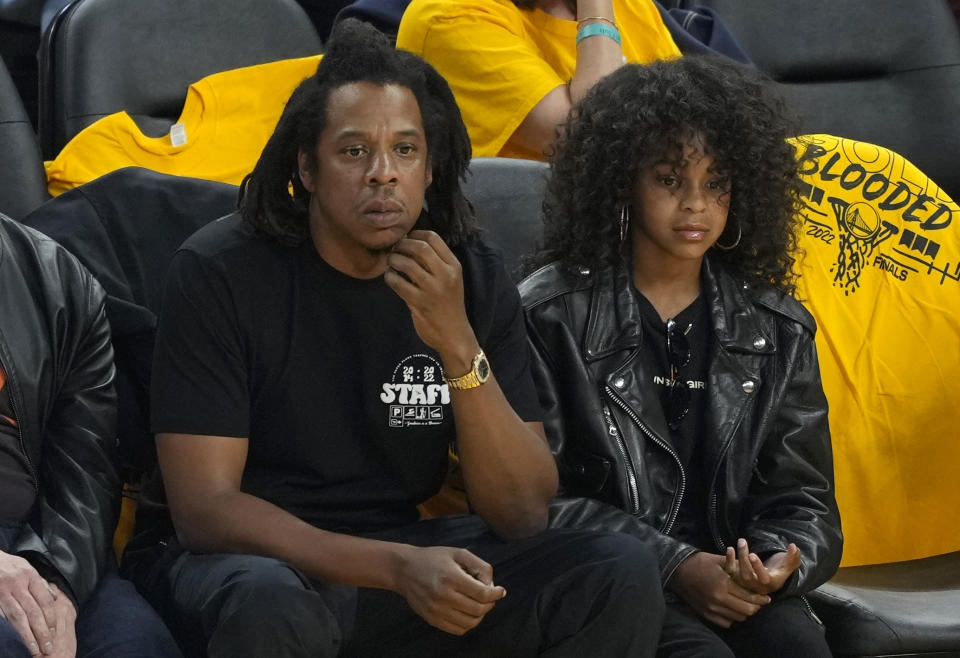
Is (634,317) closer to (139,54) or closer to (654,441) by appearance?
(654,441)

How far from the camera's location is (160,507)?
7.11 ft

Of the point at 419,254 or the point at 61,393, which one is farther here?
the point at 61,393

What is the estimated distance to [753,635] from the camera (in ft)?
6.93

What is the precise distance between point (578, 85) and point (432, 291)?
1.16 m

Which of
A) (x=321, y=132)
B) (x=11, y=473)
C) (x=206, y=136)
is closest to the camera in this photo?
(x=11, y=473)

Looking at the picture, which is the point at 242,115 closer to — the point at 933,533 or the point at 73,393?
the point at 73,393

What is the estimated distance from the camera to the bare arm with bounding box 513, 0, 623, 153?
9.77ft

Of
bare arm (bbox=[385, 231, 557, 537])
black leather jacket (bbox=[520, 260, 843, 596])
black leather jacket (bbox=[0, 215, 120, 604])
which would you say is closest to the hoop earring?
black leather jacket (bbox=[520, 260, 843, 596])

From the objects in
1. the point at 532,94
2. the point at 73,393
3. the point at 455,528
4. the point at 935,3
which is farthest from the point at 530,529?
the point at 935,3

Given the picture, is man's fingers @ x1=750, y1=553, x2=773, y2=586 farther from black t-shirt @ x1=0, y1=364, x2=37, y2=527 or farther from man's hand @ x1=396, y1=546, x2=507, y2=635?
black t-shirt @ x1=0, y1=364, x2=37, y2=527

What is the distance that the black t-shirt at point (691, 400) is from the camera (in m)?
2.31

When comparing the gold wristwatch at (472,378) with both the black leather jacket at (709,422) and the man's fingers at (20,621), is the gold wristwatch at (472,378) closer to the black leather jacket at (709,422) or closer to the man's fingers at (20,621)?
the black leather jacket at (709,422)

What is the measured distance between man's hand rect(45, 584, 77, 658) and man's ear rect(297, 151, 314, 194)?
2.19 ft

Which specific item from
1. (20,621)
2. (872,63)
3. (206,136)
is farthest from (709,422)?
(872,63)
